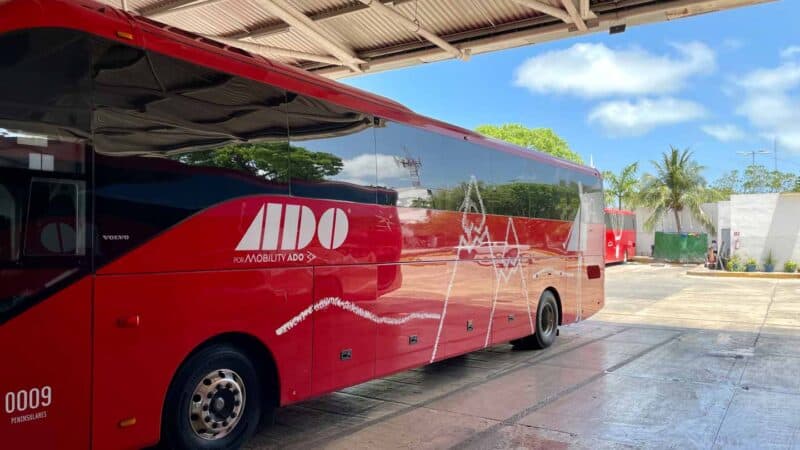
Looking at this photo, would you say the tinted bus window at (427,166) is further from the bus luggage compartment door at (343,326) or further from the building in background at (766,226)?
the building in background at (766,226)

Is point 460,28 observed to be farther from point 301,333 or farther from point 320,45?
point 301,333

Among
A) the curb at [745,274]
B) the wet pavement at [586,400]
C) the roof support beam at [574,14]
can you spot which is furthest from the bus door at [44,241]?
the curb at [745,274]

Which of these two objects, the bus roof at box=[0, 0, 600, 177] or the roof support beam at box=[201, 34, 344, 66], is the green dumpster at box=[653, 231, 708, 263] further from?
the bus roof at box=[0, 0, 600, 177]

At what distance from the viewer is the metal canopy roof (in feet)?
30.3

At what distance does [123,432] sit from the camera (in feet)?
13.1

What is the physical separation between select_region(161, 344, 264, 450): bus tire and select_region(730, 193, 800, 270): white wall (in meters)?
28.1

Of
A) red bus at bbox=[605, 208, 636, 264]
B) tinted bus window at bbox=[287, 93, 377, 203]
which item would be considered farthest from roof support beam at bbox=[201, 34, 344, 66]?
red bus at bbox=[605, 208, 636, 264]

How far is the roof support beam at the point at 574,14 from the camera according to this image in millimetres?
8919

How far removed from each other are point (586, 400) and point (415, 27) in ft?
21.2

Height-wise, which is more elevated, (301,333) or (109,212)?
(109,212)

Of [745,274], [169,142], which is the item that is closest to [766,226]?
[745,274]

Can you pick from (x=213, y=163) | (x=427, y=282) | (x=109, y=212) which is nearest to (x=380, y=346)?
(x=427, y=282)

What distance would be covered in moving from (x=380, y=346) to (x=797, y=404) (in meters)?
4.68

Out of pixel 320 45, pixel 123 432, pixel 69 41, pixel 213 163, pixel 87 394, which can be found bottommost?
pixel 123 432
